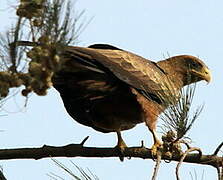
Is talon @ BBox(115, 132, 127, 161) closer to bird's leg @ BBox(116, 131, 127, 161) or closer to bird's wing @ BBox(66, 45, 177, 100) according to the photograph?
bird's leg @ BBox(116, 131, 127, 161)

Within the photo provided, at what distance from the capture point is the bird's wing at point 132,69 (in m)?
Answer: 4.02

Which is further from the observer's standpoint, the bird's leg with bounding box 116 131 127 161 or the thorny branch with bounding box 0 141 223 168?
the bird's leg with bounding box 116 131 127 161

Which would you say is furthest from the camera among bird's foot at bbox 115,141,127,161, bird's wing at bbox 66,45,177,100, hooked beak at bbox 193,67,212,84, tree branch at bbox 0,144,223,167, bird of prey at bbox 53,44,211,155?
hooked beak at bbox 193,67,212,84

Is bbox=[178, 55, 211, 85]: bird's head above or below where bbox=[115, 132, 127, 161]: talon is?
above

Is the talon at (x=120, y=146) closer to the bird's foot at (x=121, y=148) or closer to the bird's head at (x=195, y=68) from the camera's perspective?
the bird's foot at (x=121, y=148)

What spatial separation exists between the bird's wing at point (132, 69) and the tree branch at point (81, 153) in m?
0.41

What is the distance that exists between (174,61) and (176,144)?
7.09 feet

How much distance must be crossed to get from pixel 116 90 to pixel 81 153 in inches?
24.7

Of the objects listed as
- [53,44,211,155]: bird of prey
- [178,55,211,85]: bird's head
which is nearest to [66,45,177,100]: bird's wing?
[53,44,211,155]: bird of prey

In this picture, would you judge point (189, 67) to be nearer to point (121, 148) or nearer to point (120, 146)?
point (120, 146)

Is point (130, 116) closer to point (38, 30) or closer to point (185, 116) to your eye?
point (185, 116)

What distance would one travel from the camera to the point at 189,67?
5.23 m

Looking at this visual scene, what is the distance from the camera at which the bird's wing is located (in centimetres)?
402

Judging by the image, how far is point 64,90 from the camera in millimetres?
3928
